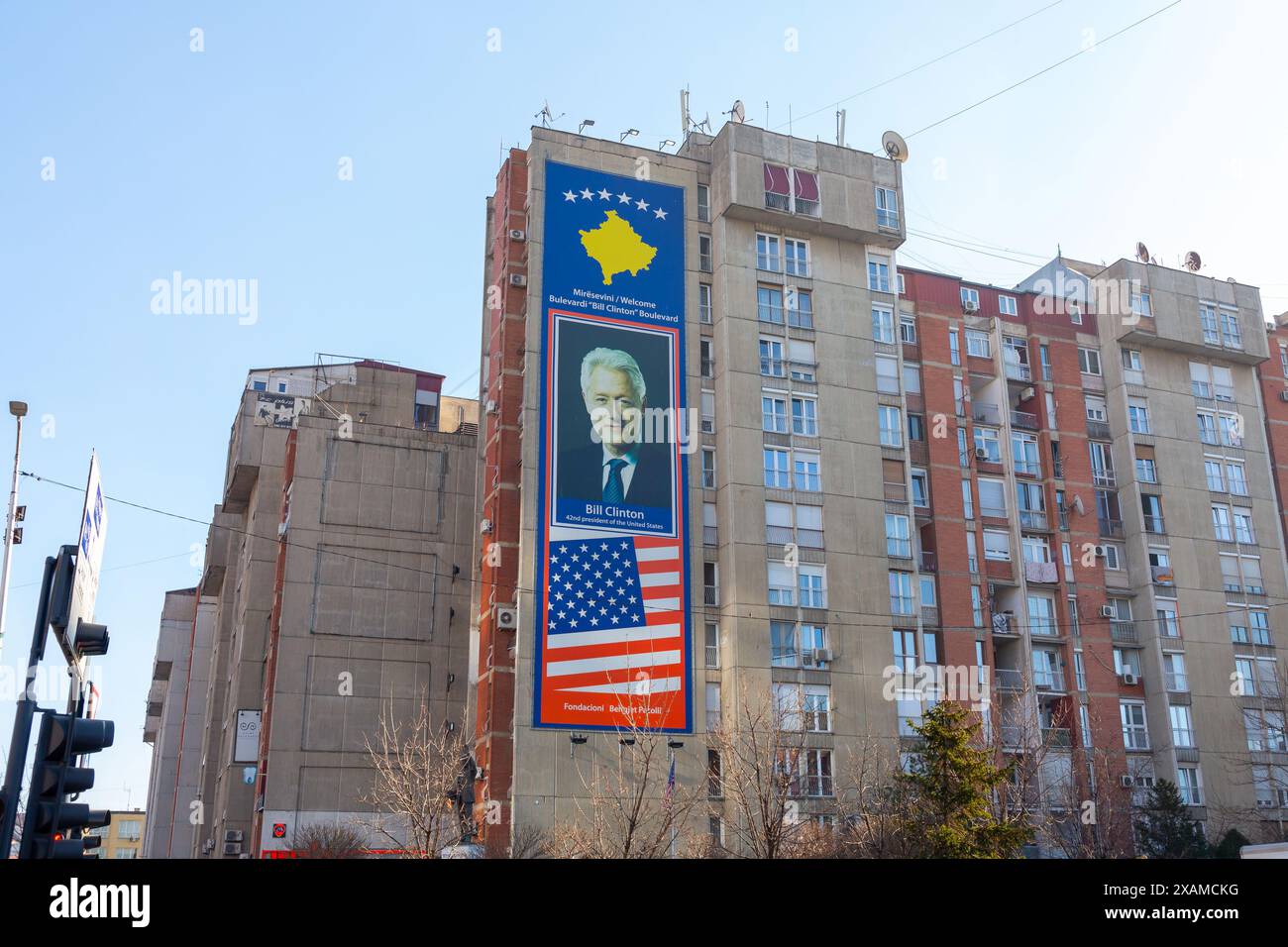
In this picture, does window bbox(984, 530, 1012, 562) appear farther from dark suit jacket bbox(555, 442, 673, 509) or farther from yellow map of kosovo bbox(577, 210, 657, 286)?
yellow map of kosovo bbox(577, 210, 657, 286)

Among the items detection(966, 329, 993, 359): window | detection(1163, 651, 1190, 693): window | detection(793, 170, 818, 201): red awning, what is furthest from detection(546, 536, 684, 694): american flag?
detection(1163, 651, 1190, 693): window

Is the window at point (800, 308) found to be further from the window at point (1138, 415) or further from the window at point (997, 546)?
the window at point (1138, 415)

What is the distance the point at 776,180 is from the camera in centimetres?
6656

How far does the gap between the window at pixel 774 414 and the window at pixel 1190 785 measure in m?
26.6

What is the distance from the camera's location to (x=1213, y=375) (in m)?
75.9

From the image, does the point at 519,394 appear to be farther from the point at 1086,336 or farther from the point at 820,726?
the point at 1086,336

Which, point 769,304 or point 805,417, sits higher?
point 769,304

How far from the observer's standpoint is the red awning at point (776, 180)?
217 feet

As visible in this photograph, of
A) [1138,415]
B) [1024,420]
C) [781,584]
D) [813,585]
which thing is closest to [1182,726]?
[1138,415]

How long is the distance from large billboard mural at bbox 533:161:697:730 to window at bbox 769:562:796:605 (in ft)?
14.1

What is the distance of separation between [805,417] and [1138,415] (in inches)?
853

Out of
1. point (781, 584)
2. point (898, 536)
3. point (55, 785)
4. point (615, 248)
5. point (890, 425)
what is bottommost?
point (55, 785)

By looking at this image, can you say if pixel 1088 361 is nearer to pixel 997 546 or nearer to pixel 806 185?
pixel 997 546
